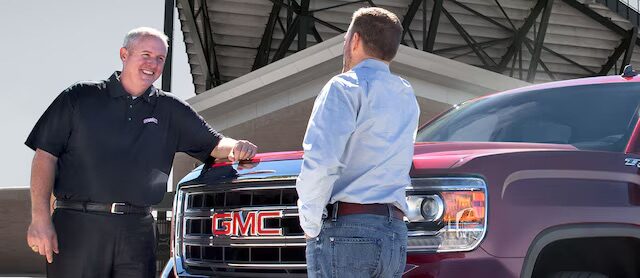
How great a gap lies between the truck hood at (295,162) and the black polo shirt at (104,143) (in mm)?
303

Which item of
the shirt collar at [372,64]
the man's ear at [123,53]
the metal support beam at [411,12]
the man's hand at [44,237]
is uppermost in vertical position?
the metal support beam at [411,12]

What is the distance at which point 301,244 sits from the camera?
11.4 ft

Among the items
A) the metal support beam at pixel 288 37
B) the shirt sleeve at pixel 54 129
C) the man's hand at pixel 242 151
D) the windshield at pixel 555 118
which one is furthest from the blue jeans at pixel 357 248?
the metal support beam at pixel 288 37

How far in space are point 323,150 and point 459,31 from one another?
76.6 ft

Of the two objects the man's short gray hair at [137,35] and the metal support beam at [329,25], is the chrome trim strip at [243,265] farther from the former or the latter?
the metal support beam at [329,25]

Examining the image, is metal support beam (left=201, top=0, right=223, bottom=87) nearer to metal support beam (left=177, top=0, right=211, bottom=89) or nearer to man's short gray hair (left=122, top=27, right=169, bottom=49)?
metal support beam (left=177, top=0, right=211, bottom=89)

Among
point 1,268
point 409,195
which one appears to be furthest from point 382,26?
point 1,268

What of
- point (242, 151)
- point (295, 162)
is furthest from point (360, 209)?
point (242, 151)

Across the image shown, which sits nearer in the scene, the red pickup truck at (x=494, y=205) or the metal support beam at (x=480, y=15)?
the red pickup truck at (x=494, y=205)

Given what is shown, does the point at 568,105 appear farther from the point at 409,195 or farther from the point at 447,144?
the point at 409,195

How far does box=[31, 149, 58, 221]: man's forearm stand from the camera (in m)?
3.74

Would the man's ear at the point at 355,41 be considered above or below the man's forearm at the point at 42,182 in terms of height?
above

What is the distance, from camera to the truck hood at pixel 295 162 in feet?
10.8

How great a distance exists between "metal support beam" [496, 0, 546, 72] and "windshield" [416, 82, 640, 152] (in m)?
19.9
